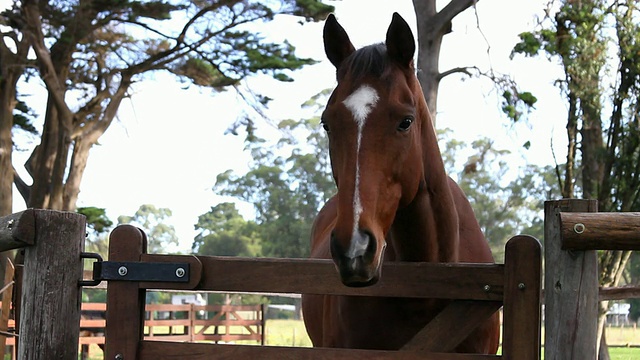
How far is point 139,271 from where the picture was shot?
9.50 feet

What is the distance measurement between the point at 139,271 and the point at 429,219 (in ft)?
3.91

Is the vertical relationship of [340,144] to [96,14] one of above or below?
below

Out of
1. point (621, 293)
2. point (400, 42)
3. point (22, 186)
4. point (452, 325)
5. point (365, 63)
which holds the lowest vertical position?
point (452, 325)

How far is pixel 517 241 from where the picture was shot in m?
2.64

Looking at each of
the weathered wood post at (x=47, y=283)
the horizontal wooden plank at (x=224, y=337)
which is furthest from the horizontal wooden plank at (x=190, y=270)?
the horizontal wooden plank at (x=224, y=337)

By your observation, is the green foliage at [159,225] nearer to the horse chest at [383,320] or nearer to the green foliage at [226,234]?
the green foliage at [226,234]

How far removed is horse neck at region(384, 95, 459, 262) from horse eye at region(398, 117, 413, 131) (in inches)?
14.8

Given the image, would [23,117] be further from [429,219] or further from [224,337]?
[429,219]

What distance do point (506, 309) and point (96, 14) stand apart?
1608 centimetres

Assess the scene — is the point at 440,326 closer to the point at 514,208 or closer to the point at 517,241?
the point at 517,241

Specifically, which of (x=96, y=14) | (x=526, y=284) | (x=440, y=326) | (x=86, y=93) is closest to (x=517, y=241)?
(x=526, y=284)

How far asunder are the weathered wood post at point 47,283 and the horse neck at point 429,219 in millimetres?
1301

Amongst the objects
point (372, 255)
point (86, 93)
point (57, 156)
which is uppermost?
point (86, 93)

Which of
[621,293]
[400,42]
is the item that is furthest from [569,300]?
[621,293]
